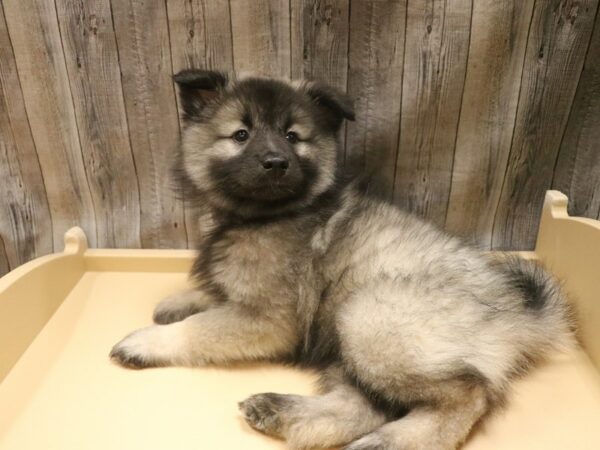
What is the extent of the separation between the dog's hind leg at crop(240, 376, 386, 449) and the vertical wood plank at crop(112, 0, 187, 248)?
1121mm

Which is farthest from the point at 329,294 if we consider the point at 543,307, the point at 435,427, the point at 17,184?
Result: the point at 17,184

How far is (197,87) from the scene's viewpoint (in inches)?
73.2

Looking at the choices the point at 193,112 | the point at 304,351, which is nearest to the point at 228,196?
the point at 193,112

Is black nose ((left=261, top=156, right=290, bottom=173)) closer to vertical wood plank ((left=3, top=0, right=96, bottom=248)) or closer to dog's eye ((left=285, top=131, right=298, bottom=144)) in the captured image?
dog's eye ((left=285, top=131, right=298, bottom=144))

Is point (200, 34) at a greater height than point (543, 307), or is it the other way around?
point (200, 34)

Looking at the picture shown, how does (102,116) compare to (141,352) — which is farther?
(102,116)

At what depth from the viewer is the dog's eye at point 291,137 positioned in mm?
1883

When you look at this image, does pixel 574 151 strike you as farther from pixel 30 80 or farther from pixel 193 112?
pixel 30 80

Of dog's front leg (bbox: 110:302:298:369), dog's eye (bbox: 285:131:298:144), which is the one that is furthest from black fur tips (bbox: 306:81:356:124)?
dog's front leg (bbox: 110:302:298:369)

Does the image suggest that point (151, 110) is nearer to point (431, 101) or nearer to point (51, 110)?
point (51, 110)

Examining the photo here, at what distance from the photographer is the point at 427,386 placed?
4.90ft

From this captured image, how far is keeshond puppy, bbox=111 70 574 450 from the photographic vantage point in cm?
152

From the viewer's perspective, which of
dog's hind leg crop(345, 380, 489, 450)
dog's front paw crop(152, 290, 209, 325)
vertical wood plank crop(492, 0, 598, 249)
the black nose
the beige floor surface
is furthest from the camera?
dog's front paw crop(152, 290, 209, 325)

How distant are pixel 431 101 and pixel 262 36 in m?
0.75
